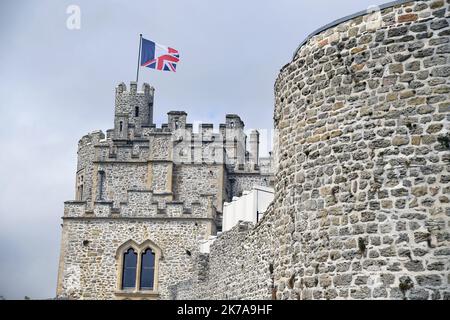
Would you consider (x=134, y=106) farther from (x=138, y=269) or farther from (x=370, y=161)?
(x=370, y=161)

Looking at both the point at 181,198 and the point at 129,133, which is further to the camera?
the point at 129,133

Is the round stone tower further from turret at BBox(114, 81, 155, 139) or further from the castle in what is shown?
turret at BBox(114, 81, 155, 139)

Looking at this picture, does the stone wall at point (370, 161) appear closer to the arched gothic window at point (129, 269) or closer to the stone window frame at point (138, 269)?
the stone window frame at point (138, 269)

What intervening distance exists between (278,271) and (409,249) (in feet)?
7.36

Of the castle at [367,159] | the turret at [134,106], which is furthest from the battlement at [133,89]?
the castle at [367,159]

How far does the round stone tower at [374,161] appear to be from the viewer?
30.8 ft

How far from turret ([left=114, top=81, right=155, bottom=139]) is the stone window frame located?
1473 cm

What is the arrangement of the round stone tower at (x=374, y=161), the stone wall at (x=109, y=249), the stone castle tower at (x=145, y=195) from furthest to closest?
the stone castle tower at (x=145, y=195) < the stone wall at (x=109, y=249) < the round stone tower at (x=374, y=161)

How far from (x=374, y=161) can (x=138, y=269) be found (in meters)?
29.0

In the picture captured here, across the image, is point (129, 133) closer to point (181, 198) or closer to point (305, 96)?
point (181, 198)

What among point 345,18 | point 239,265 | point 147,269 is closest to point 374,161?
point 345,18

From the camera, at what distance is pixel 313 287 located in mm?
10195

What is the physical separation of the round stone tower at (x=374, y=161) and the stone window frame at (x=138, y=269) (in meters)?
26.6

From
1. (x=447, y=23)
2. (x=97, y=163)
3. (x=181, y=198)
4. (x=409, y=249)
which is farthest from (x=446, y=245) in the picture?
Result: (x=97, y=163)
